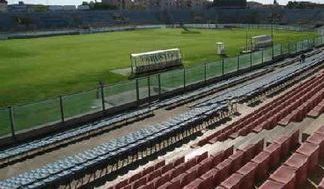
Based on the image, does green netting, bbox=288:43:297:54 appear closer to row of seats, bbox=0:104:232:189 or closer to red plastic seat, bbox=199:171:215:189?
row of seats, bbox=0:104:232:189

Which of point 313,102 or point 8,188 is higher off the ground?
point 313,102

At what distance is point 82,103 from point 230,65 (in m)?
14.9

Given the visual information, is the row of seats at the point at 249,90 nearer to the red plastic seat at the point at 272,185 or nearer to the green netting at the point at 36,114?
the green netting at the point at 36,114

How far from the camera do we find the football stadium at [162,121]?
8625mm

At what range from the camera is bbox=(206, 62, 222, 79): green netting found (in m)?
30.1

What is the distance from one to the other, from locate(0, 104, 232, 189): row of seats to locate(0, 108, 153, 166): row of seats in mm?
2785

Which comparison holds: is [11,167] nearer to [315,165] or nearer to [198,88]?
[315,165]

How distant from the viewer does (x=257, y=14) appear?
368ft

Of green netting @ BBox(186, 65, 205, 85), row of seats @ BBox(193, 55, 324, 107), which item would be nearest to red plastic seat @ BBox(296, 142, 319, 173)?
row of seats @ BBox(193, 55, 324, 107)

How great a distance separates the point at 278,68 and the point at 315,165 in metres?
29.4

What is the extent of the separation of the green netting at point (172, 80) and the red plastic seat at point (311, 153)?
18.5 meters

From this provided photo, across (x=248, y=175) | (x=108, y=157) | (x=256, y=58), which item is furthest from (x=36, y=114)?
(x=256, y=58)

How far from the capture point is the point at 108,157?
1415 cm

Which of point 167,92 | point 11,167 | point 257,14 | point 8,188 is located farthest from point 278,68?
point 257,14
